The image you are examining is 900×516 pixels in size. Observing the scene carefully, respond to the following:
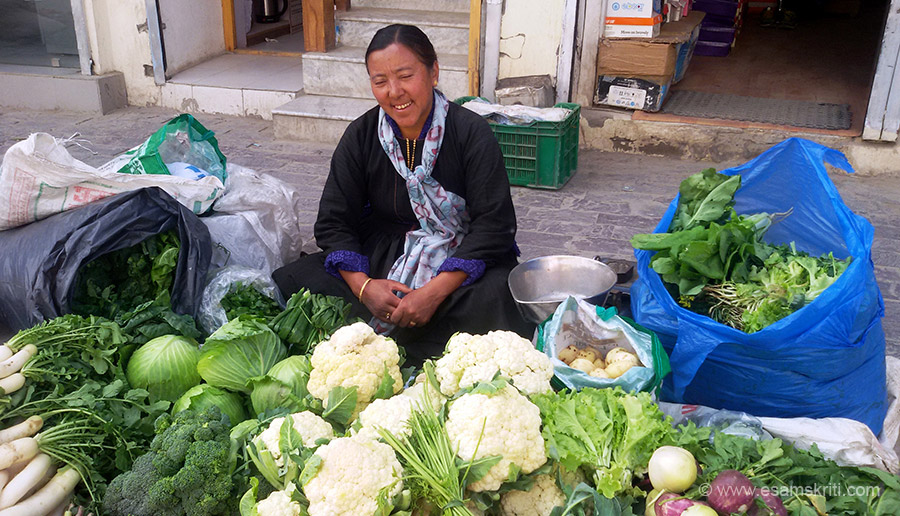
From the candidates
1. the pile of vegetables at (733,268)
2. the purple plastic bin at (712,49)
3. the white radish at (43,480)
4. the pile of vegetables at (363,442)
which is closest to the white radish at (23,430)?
the pile of vegetables at (363,442)

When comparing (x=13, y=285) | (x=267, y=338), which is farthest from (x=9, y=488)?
(x=13, y=285)

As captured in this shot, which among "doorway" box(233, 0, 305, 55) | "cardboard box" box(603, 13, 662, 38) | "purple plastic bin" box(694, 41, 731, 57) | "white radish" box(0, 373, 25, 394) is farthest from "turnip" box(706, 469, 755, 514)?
"purple plastic bin" box(694, 41, 731, 57)

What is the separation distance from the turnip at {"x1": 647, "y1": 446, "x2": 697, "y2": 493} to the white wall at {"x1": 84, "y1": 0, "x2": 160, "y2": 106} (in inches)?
254

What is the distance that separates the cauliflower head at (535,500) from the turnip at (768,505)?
17.8 inches

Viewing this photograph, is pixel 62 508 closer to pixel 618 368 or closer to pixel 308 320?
pixel 308 320

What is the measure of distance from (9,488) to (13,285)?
1269 millimetres

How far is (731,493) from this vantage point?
170 centimetres

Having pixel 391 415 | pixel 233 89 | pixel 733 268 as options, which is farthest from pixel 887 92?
pixel 233 89

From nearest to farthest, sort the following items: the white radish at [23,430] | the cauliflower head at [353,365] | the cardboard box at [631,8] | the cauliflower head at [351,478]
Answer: the cauliflower head at [351,478] < the white radish at [23,430] < the cauliflower head at [353,365] < the cardboard box at [631,8]

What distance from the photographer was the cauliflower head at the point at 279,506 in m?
1.70

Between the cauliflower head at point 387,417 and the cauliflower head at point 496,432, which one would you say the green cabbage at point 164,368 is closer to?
→ the cauliflower head at point 387,417

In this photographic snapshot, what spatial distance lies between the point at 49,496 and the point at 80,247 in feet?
3.77

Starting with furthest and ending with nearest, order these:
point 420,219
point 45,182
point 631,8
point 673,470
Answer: point 631,8 < point 420,219 < point 45,182 < point 673,470

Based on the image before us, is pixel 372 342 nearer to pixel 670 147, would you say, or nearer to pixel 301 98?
pixel 670 147
